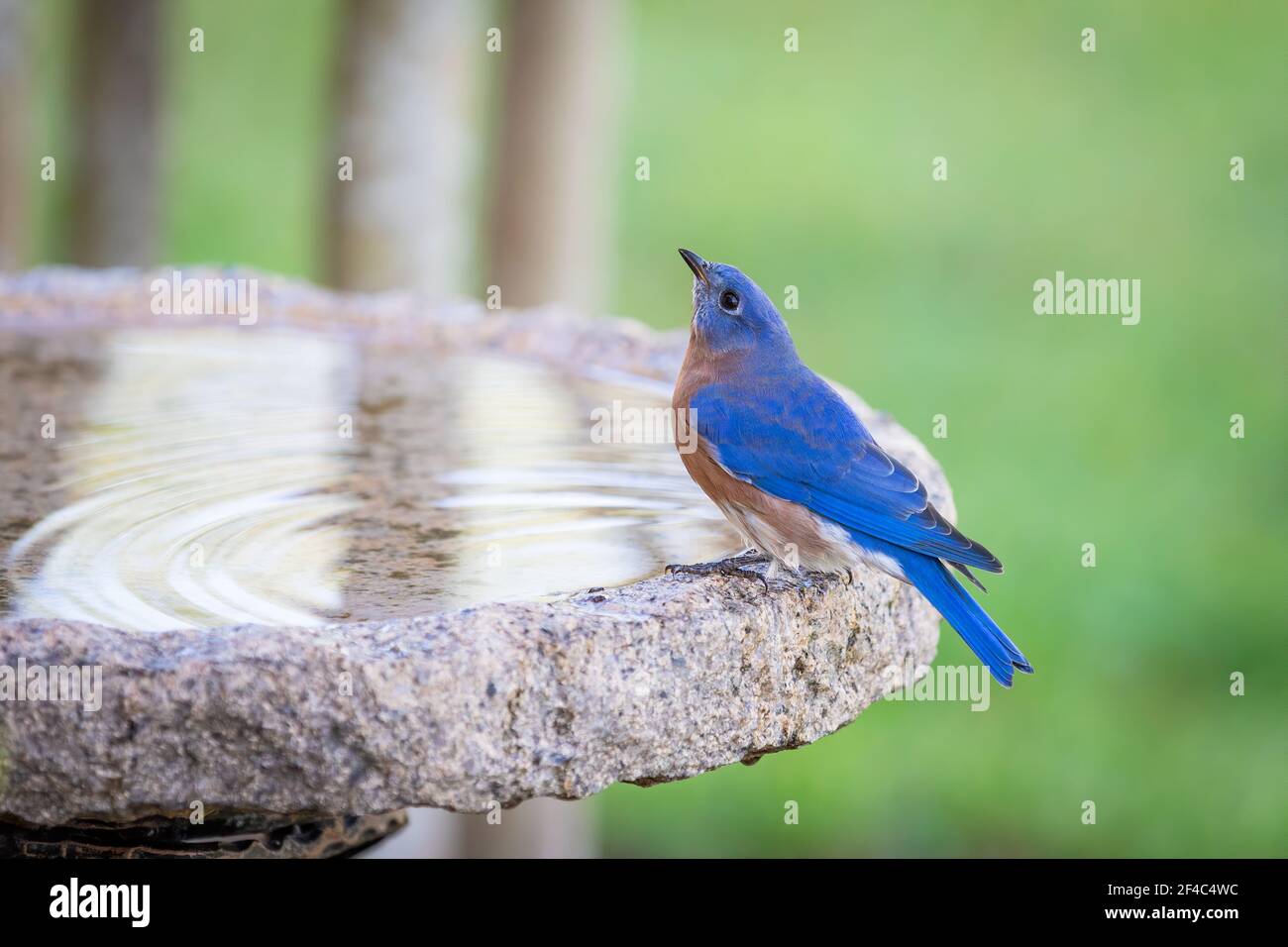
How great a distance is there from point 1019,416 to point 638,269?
3.28 metres

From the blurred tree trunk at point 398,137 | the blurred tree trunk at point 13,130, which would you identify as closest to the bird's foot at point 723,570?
the blurred tree trunk at point 398,137

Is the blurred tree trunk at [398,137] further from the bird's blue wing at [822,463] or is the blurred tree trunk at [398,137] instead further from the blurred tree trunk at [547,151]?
the bird's blue wing at [822,463]

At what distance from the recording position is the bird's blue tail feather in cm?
300

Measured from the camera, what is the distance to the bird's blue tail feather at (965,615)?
3.00 metres

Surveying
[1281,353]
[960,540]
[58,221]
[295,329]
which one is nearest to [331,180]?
[295,329]

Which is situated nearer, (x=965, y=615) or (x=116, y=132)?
(x=965, y=615)

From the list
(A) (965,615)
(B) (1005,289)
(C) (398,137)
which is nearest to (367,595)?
(A) (965,615)

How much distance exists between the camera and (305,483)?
11.9 feet

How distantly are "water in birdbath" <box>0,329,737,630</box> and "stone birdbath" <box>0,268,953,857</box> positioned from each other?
0.01m

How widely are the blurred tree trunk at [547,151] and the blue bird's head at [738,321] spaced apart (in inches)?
106

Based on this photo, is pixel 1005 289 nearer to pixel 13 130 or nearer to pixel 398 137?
pixel 398 137

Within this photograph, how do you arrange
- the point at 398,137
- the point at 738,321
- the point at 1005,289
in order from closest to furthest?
the point at 738,321 < the point at 398,137 < the point at 1005,289

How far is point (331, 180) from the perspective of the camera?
5980 millimetres

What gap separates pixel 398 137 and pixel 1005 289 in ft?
18.5
